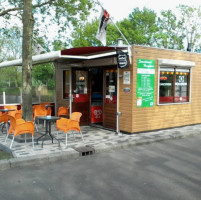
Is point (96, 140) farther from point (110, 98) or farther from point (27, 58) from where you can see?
point (27, 58)

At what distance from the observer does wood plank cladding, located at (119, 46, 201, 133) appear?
821 cm

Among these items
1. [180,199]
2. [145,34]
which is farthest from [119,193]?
[145,34]

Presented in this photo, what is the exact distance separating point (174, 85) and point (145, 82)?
1.66 m

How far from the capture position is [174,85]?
955 centimetres

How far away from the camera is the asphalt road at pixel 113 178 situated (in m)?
4.05

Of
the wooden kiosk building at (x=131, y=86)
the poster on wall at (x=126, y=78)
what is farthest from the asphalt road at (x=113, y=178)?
the poster on wall at (x=126, y=78)

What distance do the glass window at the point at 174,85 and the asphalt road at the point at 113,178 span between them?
309cm

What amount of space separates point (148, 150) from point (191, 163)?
135 cm

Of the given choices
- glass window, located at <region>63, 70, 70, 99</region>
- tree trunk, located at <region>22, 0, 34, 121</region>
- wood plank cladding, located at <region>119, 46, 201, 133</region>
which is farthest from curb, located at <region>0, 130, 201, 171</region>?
glass window, located at <region>63, 70, 70, 99</region>

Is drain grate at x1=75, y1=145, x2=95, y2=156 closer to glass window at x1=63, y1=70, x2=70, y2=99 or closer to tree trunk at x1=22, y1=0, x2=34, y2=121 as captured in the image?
tree trunk at x1=22, y1=0, x2=34, y2=121

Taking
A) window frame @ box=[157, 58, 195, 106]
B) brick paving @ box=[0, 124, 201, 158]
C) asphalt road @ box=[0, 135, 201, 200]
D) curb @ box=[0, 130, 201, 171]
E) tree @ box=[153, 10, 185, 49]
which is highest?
tree @ box=[153, 10, 185, 49]

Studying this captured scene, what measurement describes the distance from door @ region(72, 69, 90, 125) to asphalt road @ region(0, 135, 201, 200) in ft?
11.7

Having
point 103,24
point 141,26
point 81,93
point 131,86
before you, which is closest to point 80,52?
point 103,24

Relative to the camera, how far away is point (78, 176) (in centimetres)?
487
